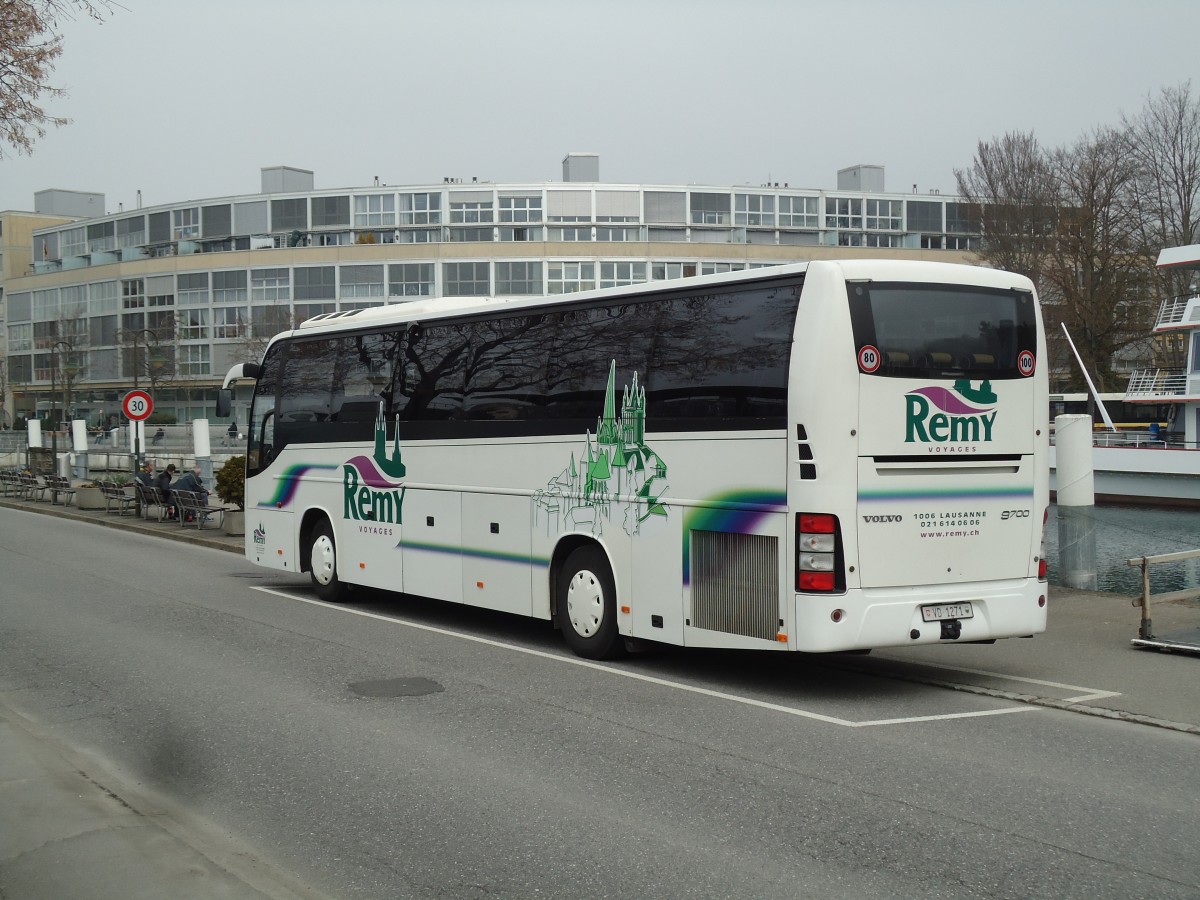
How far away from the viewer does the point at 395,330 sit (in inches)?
549

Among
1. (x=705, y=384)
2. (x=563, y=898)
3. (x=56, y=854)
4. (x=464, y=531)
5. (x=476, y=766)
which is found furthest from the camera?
(x=464, y=531)

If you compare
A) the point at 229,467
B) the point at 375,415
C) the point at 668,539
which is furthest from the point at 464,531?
the point at 229,467

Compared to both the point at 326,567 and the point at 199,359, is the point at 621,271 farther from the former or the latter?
the point at 326,567

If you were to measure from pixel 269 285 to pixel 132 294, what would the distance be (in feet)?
49.2

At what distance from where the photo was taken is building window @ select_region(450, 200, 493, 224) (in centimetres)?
8644

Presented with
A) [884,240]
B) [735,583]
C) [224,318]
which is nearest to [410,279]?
[224,318]

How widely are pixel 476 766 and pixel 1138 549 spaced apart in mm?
26673

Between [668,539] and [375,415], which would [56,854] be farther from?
[375,415]

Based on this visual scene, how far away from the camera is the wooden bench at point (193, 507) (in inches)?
1003

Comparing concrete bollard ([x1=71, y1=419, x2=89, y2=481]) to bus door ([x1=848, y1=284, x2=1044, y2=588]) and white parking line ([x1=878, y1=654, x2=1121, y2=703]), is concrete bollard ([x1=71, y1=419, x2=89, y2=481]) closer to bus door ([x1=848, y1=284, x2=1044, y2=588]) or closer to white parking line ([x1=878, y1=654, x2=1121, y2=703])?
white parking line ([x1=878, y1=654, x2=1121, y2=703])

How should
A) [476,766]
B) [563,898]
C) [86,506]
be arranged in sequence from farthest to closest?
[86,506] → [476,766] → [563,898]

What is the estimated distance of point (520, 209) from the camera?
8556cm

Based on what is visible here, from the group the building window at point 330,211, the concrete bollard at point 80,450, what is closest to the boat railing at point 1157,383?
the concrete bollard at point 80,450

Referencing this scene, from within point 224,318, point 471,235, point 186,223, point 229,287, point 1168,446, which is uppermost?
point 186,223
